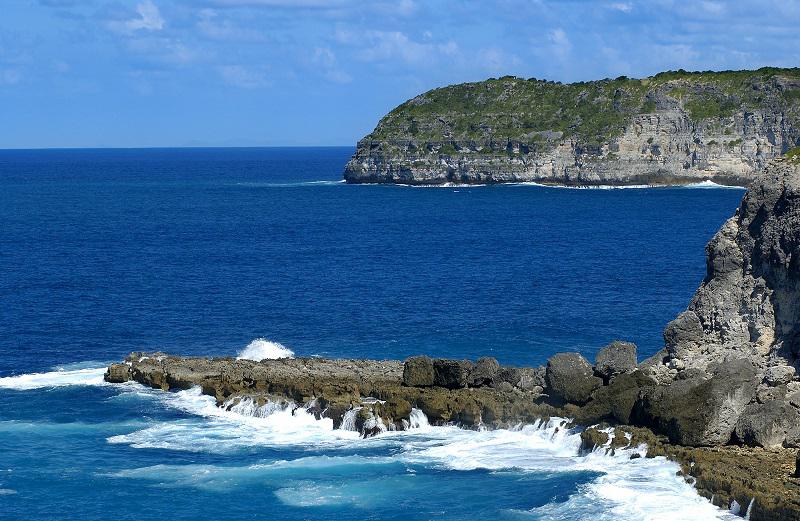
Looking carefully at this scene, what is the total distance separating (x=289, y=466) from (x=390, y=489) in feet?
14.1

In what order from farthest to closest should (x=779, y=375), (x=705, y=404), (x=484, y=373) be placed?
(x=484, y=373) < (x=779, y=375) < (x=705, y=404)

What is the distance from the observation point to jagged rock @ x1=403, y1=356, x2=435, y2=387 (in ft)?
149

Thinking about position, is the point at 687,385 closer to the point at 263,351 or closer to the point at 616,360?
the point at 616,360

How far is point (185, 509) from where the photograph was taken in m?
34.3

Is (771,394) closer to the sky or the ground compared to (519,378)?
closer to the sky

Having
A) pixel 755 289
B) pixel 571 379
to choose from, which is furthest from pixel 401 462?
pixel 755 289

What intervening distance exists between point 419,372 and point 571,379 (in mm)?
6532

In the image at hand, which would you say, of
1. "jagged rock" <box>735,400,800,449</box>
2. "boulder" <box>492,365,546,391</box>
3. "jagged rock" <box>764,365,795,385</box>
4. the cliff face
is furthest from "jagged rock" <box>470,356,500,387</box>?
"jagged rock" <box>735,400,800,449</box>

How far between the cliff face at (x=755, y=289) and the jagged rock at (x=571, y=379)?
3412 millimetres

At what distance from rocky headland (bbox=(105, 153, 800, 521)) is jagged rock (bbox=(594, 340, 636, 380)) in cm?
4

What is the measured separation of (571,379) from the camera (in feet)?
137

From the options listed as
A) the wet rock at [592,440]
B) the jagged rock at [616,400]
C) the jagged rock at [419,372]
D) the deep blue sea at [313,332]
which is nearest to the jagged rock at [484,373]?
the jagged rock at [419,372]

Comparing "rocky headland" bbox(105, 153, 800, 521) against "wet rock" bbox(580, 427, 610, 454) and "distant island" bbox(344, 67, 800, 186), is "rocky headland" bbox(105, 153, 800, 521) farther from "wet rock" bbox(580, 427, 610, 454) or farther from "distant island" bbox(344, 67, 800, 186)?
"distant island" bbox(344, 67, 800, 186)

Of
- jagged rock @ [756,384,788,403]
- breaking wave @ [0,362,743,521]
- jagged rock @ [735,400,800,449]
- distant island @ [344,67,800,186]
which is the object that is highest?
distant island @ [344,67,800,186]
